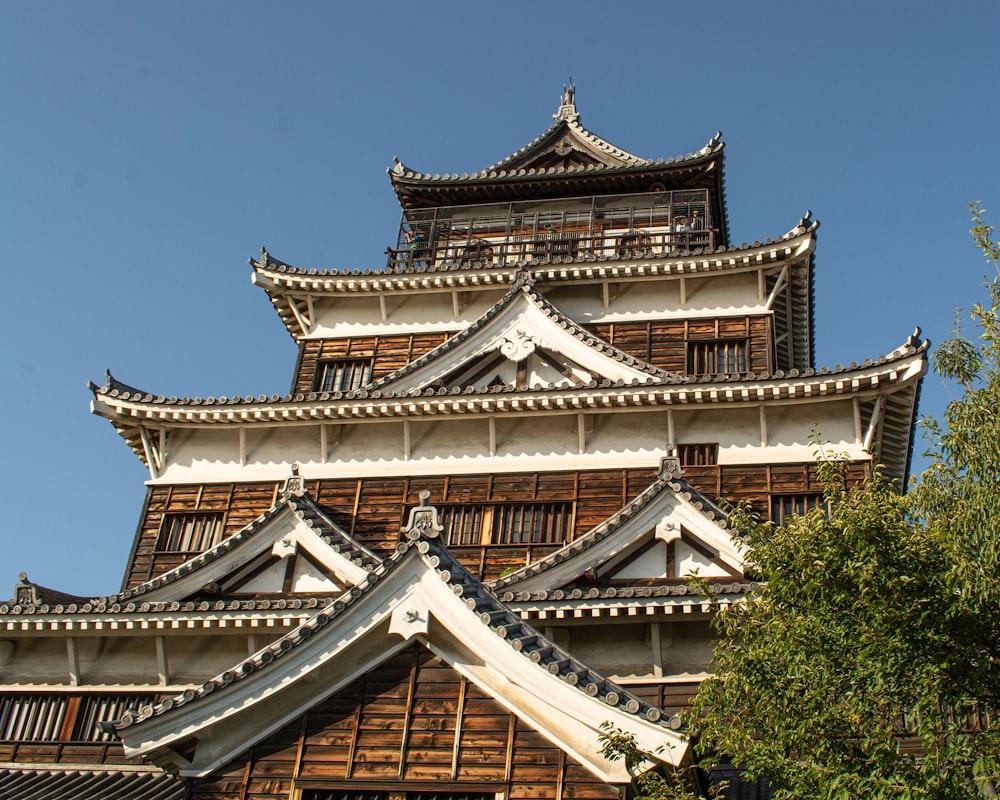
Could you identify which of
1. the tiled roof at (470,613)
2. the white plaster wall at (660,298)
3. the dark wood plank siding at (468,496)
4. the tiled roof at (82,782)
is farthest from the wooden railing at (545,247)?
the tiled roof at (470,613)

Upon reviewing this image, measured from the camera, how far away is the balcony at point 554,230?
23922mm

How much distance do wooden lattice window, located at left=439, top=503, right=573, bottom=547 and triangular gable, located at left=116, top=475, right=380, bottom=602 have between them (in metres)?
1.83

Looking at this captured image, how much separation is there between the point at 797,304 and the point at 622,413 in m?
5.62

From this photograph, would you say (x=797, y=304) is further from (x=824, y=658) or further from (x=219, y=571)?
(x=824, y=658)

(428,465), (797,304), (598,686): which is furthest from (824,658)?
(797,304)

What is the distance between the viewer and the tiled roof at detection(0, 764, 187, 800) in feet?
44.8

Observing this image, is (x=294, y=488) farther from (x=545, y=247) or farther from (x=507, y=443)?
(x=545, y=247)

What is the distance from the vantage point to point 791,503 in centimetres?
1812

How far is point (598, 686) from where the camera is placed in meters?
9.73

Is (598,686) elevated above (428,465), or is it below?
below

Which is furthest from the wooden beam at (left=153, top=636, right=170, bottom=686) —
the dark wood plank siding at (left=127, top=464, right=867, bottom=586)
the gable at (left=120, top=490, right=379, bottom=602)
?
the dark wood plank siding at (left=127, top=464, right=867, bottom=586)

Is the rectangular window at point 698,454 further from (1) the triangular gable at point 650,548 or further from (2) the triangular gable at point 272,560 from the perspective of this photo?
(2) the triangular gable at point 272,560

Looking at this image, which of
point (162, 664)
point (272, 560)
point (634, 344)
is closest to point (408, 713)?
point (162, 664)

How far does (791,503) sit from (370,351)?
979 cm
